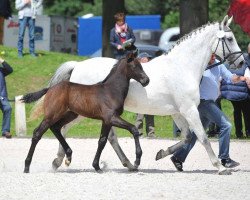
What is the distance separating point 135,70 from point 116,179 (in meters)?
1.88

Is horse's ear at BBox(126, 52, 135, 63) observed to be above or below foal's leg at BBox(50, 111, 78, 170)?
above

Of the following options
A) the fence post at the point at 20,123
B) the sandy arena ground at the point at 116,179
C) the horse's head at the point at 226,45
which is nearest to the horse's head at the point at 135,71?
the horse's head at the point at 226,45

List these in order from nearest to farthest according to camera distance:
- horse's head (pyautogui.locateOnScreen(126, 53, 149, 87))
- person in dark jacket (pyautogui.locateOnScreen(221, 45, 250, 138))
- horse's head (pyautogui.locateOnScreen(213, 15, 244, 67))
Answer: horse's head (pyautogui.locateOnScreen(126, 53, 149, 87)) → horse's head (pyautogui.locateOnScreen(213, 15, 244, 67)) → person in dark jacket (pyautogui.locateOnScreen(221, 45, 250, 138))

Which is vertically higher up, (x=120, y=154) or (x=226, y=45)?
(x=226, y=45)

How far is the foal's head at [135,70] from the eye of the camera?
14103mm

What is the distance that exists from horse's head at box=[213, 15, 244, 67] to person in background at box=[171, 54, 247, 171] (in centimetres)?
23

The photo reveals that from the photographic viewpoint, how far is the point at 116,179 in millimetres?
13180

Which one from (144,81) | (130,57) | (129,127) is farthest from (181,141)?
(130,57)

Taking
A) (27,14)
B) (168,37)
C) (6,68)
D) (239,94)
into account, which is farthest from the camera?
(168,37)

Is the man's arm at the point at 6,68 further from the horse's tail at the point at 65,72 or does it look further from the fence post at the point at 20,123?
the horse's tail at the point at 65,72

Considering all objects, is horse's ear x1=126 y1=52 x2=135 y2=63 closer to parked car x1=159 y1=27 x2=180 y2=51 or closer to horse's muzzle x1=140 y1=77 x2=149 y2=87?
horse's muzzle x1=140 y1=77 x2=149 y2=87

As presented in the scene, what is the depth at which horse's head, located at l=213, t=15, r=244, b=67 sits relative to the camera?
47.9 ft

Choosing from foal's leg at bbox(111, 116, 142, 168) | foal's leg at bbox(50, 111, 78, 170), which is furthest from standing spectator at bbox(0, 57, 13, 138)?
foal's leg at bbox(111, 116, 142, 168)

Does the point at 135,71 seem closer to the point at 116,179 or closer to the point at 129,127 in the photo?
the point at 129,127
